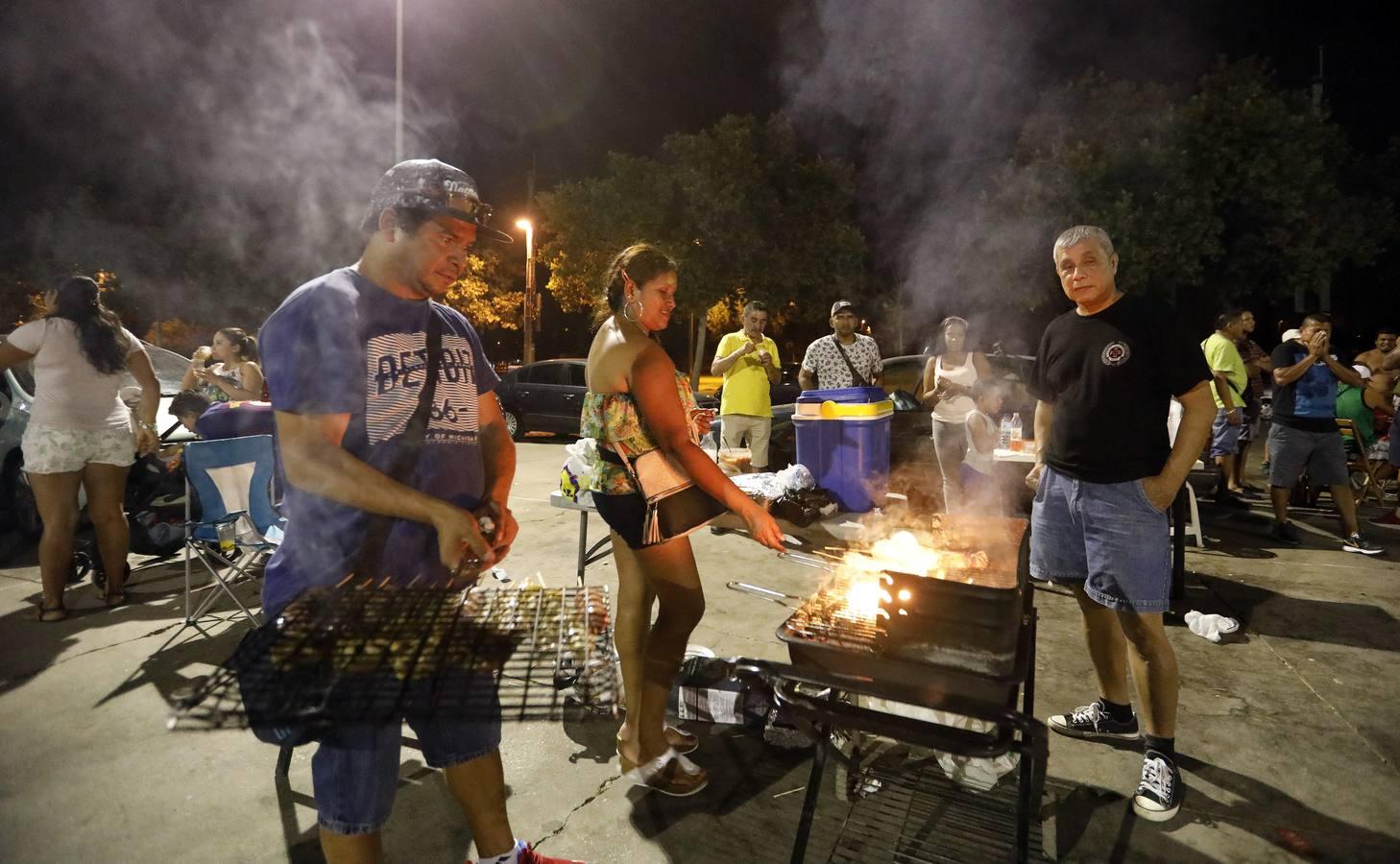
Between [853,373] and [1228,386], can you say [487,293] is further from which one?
[1228,386]

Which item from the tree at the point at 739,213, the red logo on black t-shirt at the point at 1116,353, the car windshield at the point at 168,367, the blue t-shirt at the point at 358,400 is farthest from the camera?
the tree at the point at 739,213

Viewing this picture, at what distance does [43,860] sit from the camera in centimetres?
247

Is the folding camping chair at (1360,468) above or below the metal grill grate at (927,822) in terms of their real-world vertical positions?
above

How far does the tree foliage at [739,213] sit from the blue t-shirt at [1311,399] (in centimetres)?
1400

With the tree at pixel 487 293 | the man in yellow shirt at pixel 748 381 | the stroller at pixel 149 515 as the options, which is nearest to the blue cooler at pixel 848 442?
the man in yellow shirt at pixel 748 381

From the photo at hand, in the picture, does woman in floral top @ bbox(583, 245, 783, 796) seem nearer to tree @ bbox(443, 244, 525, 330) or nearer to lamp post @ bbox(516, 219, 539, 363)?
lamp post @ bbox(516, 219, 539, 363)

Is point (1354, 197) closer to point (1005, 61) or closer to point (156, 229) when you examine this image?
point (1005, 61)

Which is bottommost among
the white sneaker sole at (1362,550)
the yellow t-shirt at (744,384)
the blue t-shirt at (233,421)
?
the white sneaker sole at (1362,550)

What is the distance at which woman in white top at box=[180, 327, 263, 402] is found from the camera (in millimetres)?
6195

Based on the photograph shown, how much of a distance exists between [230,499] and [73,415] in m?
1.05

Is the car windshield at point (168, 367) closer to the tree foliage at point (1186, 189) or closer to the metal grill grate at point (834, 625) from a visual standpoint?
the metal grill grate at point (834, 625)

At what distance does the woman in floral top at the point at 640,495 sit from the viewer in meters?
2.56

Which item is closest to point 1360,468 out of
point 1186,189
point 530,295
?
point 1186,189

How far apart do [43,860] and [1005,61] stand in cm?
1258
